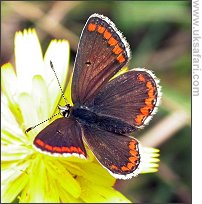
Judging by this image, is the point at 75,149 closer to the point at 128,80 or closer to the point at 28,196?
the point at 128,80

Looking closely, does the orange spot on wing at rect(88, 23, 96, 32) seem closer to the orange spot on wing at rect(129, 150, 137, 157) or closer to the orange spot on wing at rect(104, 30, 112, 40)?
the orange spot on wing at rect(104, 30, 112, 40)

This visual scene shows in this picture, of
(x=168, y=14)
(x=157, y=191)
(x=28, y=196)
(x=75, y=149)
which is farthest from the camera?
(x=168, y=14)

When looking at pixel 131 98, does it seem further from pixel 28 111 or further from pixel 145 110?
pixel 28 111

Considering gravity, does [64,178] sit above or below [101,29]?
below

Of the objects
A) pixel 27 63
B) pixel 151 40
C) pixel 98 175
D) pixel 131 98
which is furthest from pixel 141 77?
pixel 151 40

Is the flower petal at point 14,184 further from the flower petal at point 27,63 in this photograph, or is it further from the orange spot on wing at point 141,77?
the orange spot on wing at point 141,77

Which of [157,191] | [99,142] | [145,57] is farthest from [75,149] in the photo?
[145,57]
